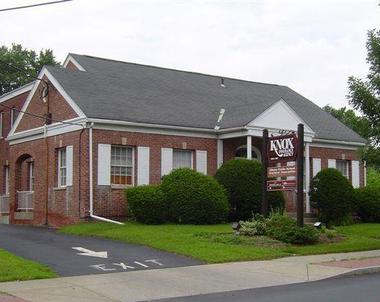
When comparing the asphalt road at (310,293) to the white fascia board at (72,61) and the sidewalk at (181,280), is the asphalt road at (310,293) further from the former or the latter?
the white fascia board at (72,61)

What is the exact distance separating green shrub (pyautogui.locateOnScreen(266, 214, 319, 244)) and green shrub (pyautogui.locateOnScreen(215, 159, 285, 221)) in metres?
4.66

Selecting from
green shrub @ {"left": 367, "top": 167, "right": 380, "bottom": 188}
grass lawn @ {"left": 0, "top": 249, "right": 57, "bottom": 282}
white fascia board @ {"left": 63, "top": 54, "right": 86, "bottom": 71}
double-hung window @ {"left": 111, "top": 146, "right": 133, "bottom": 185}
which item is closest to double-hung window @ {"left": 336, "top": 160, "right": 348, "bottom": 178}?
green shrub @ {"left": 367, "top": 167, "right": 380, "bottom": 188}

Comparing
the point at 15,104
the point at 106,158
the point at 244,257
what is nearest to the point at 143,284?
the point at 244,257

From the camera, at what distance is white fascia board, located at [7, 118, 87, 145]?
2409cm

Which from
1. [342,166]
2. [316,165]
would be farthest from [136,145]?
[342,166]

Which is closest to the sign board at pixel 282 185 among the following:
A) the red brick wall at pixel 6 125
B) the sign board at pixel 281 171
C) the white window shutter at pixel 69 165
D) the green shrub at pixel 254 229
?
the sign board at pixel 281 171

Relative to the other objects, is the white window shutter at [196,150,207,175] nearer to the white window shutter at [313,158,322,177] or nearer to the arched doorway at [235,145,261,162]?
the arched doorway at [235,145,261,162]

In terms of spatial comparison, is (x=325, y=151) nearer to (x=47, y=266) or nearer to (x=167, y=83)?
(x=167, y=83)

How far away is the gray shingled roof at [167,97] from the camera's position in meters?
25.3

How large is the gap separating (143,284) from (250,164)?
12.9 meters

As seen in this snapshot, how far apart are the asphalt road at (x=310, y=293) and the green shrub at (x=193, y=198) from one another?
1022 centimetres

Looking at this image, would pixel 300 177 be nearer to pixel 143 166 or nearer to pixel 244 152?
pixel 143 166

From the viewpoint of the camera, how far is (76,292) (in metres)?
11.0

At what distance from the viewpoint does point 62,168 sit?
1024 inches
